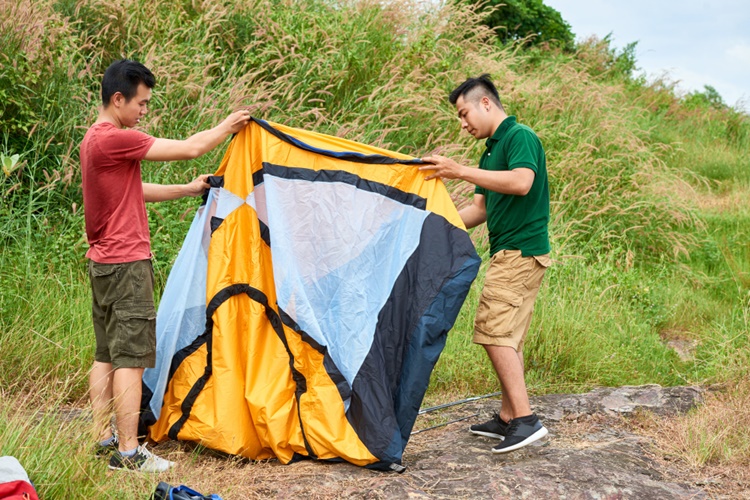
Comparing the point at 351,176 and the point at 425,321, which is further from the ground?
the point at 351,176

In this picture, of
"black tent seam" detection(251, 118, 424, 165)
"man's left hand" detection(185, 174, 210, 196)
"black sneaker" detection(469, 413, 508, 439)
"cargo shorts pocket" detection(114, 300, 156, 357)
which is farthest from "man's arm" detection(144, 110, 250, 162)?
"black sneaker" detection(469, 413, 508, 439)

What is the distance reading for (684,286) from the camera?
812 cm

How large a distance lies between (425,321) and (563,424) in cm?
154

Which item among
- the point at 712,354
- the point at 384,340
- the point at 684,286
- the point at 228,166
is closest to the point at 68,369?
the point at 228,166

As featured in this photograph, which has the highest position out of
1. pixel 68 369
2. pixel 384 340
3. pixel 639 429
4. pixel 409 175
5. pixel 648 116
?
pixel 648 116

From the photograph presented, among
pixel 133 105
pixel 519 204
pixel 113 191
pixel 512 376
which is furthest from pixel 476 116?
pixel 113 191

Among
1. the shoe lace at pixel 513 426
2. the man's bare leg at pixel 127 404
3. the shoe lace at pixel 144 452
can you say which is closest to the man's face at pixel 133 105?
the man's bare leg at pixel 127 404

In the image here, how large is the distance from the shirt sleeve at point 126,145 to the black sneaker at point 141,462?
4.47 ft

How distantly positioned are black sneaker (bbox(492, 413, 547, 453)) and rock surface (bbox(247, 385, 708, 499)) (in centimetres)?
8

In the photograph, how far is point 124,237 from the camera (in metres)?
3.54

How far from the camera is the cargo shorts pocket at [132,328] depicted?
3.54 meters

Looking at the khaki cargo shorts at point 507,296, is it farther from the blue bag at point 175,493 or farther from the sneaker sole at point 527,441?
the blue bag at point 175,493

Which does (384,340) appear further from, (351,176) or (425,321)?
(351,176)

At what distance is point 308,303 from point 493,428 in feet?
4.68
